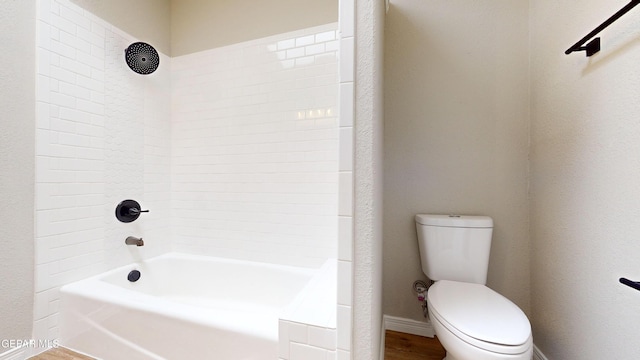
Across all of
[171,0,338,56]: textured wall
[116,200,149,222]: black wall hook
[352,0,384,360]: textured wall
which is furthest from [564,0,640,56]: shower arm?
[116,200,149,222]: black wall hook

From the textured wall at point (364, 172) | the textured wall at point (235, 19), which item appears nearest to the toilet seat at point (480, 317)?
Answer: the textured wall at point (364, 172)

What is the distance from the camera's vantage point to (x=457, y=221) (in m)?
1.43

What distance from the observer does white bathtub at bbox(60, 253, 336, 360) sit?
3.43ft

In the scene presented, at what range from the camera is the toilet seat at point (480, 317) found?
915 mm

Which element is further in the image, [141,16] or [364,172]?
[141,16]

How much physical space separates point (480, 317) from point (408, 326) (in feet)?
2.32

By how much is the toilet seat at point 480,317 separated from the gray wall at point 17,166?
2.21 metres

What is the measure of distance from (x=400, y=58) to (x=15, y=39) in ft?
7.35

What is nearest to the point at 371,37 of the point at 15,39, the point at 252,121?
the point at 252,121

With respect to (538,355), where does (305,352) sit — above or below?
above

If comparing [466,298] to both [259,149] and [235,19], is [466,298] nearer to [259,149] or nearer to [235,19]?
[259,149]

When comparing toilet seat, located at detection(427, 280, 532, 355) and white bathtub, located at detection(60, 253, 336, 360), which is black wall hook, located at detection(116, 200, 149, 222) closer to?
white bathtub, located at detection(60, 253, 336, 360)

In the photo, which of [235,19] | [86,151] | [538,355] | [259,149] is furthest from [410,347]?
[235,19]

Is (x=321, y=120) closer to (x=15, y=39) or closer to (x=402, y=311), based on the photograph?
(x=402, y=311)
